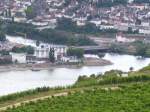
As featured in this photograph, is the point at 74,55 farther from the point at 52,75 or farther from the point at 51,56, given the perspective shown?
the point at 52,75

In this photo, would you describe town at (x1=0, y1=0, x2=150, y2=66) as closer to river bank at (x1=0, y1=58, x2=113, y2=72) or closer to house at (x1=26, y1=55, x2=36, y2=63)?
house at (x1=26, y1=55, x2=36, y2=63)

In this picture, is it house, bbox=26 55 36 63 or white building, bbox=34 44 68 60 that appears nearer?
house, bbox=26 55 36 63

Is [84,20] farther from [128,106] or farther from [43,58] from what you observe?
[128,106]

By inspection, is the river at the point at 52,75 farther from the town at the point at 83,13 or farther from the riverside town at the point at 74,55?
the town at the point at 83,13

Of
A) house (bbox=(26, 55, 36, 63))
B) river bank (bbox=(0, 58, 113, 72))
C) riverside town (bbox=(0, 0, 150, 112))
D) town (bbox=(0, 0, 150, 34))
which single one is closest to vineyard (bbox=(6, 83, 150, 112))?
riverside town (bbox=(0, 0, 150, 112))

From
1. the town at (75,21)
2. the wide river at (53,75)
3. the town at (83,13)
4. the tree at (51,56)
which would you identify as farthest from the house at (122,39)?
the tree at (51,56)

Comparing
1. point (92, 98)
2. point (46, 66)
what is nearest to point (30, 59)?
point (46, 66)

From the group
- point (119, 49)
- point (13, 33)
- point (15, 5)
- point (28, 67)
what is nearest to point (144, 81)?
point (28, 67)

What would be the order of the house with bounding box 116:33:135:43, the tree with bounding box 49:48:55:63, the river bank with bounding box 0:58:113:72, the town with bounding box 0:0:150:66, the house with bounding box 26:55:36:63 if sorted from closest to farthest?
the river bank with bounding box 0:58:113:72, the house with bounding box 26:55:36:63, the tree with bounding box 49:48:55:63, the town with bounding box 0:0:150:66, the house with bounding box 116:33:135:43
